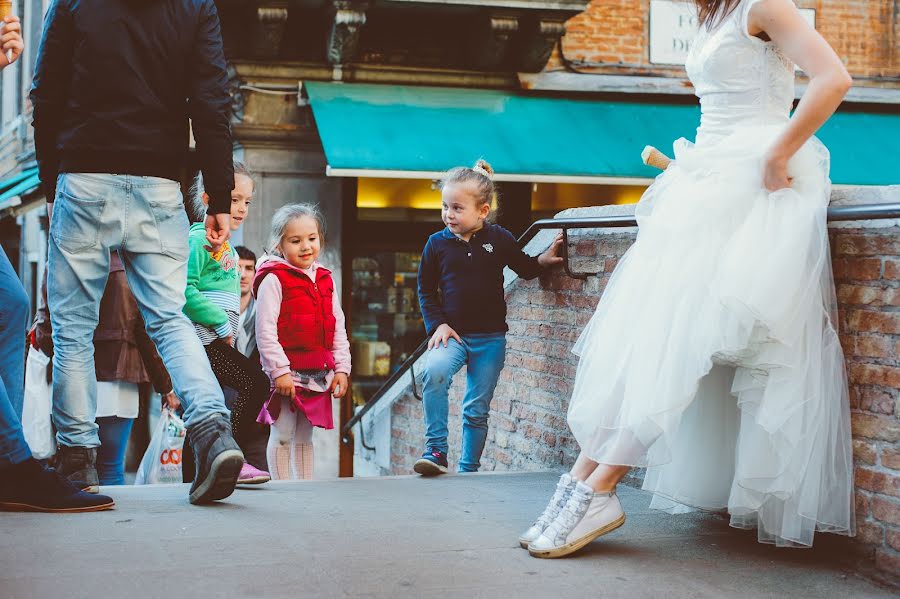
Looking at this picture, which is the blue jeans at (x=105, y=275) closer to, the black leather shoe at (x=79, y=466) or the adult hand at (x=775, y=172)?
the black leather shoe at (x=79, y=466)

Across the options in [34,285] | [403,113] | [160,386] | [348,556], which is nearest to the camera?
[348,556]

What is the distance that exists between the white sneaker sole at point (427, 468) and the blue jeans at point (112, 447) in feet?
5.25

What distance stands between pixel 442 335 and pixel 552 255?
75 cm

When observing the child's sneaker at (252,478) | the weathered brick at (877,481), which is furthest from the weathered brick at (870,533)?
the child's sneaker at (252,478)

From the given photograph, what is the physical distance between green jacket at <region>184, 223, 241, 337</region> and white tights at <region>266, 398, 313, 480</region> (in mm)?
572

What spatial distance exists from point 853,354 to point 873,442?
0.96ft

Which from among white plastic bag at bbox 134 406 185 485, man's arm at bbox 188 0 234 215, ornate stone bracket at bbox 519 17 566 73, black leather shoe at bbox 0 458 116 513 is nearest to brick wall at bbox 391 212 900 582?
white plastic bag at bbox 134 406 185 485

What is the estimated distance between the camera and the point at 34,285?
650 inches

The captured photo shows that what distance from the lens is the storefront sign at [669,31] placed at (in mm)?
11508

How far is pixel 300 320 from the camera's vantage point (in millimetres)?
5469

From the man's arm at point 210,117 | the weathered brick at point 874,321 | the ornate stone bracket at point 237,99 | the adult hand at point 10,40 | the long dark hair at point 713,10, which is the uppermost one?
the ornate stone bracket at point 237,99

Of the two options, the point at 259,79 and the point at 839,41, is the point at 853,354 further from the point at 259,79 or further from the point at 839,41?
the point at 839,41

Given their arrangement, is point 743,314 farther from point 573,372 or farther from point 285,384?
point 285,384

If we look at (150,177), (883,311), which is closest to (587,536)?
(883,311)
